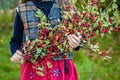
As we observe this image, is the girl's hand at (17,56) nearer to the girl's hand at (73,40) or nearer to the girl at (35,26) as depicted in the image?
the girl at (35,26)

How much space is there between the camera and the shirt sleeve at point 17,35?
10.3 feet

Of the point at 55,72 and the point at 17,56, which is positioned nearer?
the point at 17,56

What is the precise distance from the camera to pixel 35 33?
304 centimetres

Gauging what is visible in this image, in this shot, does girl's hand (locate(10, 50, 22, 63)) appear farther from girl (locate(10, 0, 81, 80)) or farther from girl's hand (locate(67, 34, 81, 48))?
girl's hand (locate(67, 34, 81, 48))

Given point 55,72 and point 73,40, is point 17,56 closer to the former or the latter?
point 55,72

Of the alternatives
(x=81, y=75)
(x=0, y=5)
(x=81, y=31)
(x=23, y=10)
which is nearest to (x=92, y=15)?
(x=81, y=31)

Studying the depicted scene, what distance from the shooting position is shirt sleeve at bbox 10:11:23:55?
123 inches

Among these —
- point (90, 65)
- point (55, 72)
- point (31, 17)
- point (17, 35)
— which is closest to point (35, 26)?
point (31, 17)

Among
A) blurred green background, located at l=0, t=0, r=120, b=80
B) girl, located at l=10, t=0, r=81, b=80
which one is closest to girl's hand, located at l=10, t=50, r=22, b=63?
girl, located at l=10, t=0, r=81, b=80

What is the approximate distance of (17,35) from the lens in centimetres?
316

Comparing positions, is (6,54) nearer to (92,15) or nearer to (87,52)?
(87,52)

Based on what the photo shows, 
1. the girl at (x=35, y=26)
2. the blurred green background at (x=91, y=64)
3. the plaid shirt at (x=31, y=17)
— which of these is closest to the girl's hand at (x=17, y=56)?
the girl at (x=35, y=26)

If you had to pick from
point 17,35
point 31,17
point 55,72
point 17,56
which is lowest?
point 55,72

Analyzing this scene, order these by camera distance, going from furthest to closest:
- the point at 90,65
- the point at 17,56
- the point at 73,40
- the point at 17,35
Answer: the point at 90,65 < the point at 17,35 < the point at 17,56 < the point at 73,40
